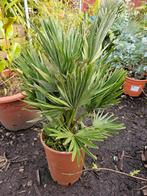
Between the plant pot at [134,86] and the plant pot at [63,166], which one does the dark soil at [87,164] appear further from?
the plant pot at [134,86]

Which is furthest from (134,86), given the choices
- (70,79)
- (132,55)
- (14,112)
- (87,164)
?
(70,79)

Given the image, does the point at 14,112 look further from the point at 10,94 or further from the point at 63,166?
the point at 63,166

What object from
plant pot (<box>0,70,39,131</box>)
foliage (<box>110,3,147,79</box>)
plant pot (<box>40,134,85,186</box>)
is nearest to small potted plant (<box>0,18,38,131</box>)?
plant pot (<box>0,70,39,131</box>)

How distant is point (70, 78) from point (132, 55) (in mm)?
1395

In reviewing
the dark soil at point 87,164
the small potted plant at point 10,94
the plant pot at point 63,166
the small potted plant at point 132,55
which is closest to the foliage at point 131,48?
the small potted plant at point 132,55

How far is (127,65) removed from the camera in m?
2.29

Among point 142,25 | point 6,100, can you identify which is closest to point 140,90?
point 142,25

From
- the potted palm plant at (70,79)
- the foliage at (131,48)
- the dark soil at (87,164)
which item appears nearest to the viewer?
the potted palm plant at (70,79)

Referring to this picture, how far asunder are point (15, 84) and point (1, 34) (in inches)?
16.3

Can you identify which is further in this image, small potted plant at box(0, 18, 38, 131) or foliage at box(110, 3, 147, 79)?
foliage at box(110, 3, 147, 79)

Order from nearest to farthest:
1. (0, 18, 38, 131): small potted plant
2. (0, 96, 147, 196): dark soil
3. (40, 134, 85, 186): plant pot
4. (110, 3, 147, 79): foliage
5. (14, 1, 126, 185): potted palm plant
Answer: (14, 1, 126, 185): potted palm plant, (40, 134, 85, 186): plant pot, (0, 96, 147, 196): dark soil, (0, 18, 38, 131): small potted plant, (110, 3, 147, 79): foliage

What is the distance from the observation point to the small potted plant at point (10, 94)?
1699mm

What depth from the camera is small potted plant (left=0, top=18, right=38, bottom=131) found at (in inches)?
66.9

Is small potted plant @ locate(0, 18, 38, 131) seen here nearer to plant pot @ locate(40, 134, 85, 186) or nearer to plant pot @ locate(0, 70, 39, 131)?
plant pot @ locate(0, 70, 39, 131)
